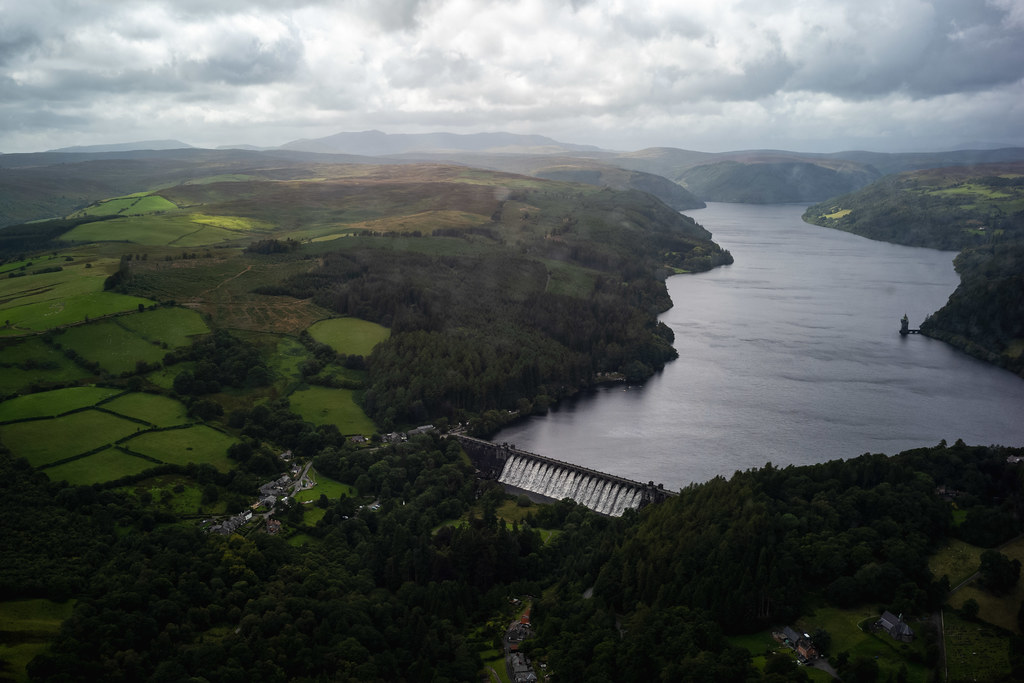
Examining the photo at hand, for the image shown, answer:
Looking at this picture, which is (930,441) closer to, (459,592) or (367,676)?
(459,592)

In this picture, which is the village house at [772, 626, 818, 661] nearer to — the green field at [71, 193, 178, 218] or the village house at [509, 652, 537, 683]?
the village house at [509, 652, 537, 683]

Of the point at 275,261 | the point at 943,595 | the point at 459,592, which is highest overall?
the point at 275,261

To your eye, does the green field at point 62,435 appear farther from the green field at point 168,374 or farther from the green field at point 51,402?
the green field at point 168,374

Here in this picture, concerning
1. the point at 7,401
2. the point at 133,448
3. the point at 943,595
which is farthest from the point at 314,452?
the point at 943,595

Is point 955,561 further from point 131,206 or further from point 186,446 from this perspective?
point 131,206

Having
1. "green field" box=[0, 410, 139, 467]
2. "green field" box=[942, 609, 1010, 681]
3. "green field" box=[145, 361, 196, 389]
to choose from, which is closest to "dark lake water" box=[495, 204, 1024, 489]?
"green field" box=[942, 609, 1010, 681]
